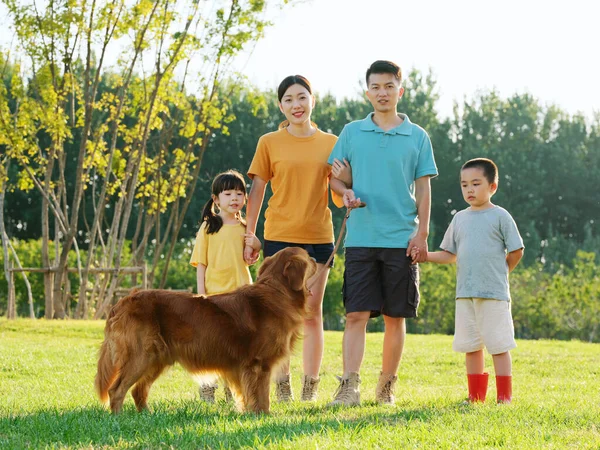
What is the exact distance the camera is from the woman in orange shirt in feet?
18.5

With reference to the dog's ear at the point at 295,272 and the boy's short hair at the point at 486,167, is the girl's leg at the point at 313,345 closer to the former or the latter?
the dog's ear at the point at 295,272

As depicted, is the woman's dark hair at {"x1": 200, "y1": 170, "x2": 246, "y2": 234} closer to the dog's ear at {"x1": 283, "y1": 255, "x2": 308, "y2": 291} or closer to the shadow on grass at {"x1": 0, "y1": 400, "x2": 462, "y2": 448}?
the dog's ear at {"x1": 283, "y1": 255, "x2": 308, "y2": 291}

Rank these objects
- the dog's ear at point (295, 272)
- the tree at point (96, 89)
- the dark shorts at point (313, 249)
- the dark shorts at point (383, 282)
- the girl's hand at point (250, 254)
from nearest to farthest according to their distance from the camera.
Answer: the dog's ear at point (295, 272) → the dark shorts at point (383, 282) → the dark shorts at point (313, 249) → the girl's hand at point (250, 254) → the tree at point (96, 89)

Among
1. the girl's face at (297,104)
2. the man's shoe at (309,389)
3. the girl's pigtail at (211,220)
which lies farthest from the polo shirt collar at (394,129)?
the man's shoe at (309,389)

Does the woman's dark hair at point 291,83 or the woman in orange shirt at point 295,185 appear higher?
the woman's dark hair at point 291,83

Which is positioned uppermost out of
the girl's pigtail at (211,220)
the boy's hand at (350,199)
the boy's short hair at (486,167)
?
the boy's short hair at (486,167)

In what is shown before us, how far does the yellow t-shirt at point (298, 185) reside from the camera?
5.62 m

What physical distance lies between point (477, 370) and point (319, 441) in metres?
2.15

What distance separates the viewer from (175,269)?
25.7 m

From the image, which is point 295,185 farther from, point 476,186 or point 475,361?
point 475,361

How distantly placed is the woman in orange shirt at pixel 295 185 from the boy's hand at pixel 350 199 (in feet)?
1.28

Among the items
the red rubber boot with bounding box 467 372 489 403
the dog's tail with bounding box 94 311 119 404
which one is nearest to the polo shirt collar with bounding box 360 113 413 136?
the red rubber boot with bounding box 467 372 489 403

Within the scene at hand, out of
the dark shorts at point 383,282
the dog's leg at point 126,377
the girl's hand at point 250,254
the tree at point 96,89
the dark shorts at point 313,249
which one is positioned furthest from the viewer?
the tree at point 96,89

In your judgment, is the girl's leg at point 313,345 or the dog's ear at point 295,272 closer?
the dog's ear at point 295,272
